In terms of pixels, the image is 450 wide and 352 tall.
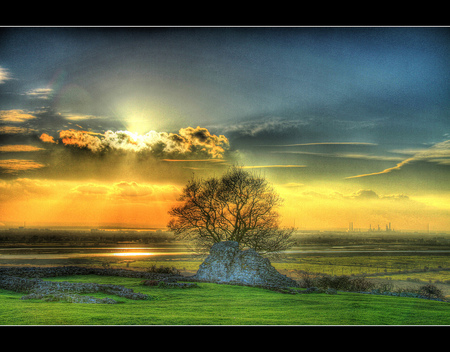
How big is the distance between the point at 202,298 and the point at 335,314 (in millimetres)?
4687

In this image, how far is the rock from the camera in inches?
665

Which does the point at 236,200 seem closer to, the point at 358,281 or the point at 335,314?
the point at 358,281

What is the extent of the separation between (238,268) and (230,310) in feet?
16.5

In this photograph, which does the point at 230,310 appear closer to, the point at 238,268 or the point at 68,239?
the point at 238,268

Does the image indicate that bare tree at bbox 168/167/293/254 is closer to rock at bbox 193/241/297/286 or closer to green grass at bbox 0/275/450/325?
rock at bbox 193/241/297/286

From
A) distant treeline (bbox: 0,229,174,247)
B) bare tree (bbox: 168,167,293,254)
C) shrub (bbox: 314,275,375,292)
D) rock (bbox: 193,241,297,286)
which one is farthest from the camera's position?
distant treeline (bbox: 0,229,174,247)

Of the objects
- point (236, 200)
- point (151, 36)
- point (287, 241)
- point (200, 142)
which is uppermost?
point (151, 36)

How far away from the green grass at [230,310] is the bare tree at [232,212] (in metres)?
5.80

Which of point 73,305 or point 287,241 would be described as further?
point 287,241

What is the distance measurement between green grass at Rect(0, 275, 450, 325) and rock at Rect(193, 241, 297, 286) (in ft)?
5.96

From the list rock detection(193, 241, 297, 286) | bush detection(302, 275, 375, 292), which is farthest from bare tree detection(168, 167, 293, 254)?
bush detection(302, 275, 375, 292)

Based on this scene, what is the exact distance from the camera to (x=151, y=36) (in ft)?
55.5
